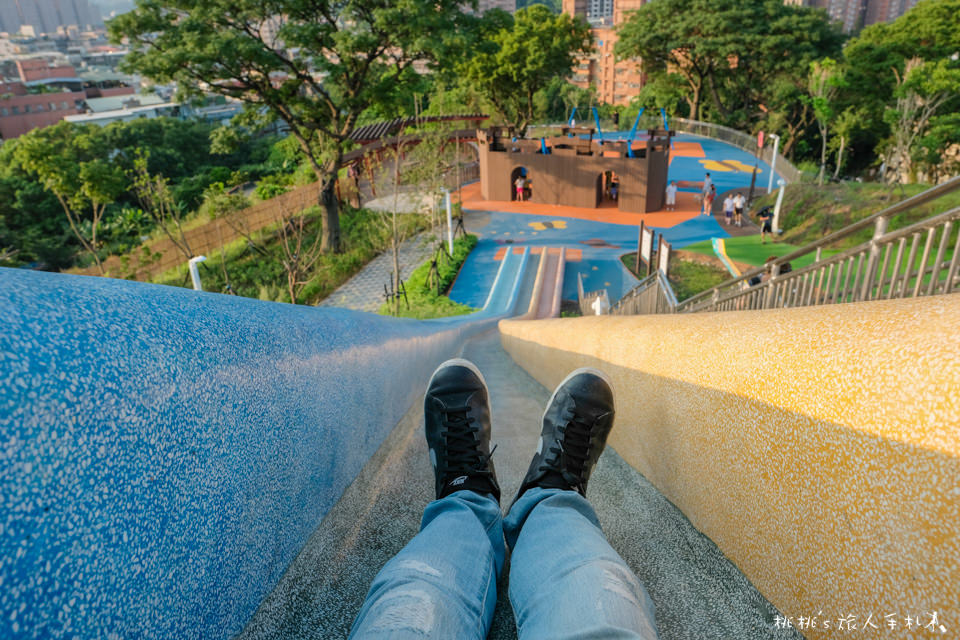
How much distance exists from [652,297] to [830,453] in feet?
22.0

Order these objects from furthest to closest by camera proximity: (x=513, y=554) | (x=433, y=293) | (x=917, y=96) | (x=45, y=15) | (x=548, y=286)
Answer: (x=45, y=15) → (x=917, y=96) → (x=548, y=286) → (x=433, y=293) → (x=513, y=554)

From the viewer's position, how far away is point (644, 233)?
13602 mm

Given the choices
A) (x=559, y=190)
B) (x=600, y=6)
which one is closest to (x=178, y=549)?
(x=559, y=190)

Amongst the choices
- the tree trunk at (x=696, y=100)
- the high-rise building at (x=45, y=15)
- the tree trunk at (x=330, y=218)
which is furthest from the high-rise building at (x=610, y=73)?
the high-rise building at (x=45, y=15)

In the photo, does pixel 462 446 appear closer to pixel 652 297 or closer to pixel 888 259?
pixel 888 259

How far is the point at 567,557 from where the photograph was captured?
50.9 inches

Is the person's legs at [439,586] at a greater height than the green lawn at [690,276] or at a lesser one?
greater

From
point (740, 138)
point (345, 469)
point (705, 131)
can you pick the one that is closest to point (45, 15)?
point (705, 131)

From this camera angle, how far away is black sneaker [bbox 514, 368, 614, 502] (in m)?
1.87

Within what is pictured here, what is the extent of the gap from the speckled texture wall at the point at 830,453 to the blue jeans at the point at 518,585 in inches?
15.7

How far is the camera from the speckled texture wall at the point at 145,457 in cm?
77

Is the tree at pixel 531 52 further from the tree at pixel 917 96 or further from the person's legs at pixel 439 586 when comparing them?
the person's legs at pixel 439 586

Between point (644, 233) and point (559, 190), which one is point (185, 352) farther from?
point (559, 190)

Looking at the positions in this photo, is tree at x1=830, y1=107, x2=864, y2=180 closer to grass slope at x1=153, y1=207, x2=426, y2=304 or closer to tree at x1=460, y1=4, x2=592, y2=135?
tree at x1=460, y1=4, x2=592, y2=135
